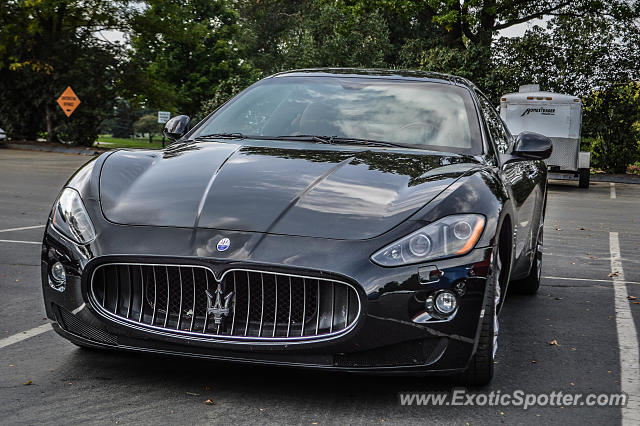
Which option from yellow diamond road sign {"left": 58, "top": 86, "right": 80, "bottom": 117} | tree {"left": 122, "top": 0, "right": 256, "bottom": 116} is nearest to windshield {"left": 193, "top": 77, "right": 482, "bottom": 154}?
yellow diamond road sign {"left": 58, "top": 86, "right": 80, "bottom": 117}

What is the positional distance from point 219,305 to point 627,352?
255cm

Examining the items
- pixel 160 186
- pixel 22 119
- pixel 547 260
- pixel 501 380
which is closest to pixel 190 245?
pixel 160 186

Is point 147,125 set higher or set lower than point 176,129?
lower

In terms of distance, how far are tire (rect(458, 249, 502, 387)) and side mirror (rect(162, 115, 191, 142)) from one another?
2.31 m

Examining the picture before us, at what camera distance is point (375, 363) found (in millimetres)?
3498

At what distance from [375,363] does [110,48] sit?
3827 centimetres

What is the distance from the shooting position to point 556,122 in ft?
78.9

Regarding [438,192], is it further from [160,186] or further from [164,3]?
[164,3]

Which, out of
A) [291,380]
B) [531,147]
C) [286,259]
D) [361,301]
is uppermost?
[531,147]

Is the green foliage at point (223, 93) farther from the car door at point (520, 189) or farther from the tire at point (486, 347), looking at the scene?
the tire at point (486, 347)

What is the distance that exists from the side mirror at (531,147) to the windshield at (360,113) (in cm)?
37

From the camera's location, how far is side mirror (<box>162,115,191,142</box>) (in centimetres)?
531

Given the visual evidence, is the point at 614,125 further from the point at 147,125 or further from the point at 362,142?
the point at 147,125

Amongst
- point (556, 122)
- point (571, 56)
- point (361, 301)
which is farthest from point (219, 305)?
point (571, 56)
